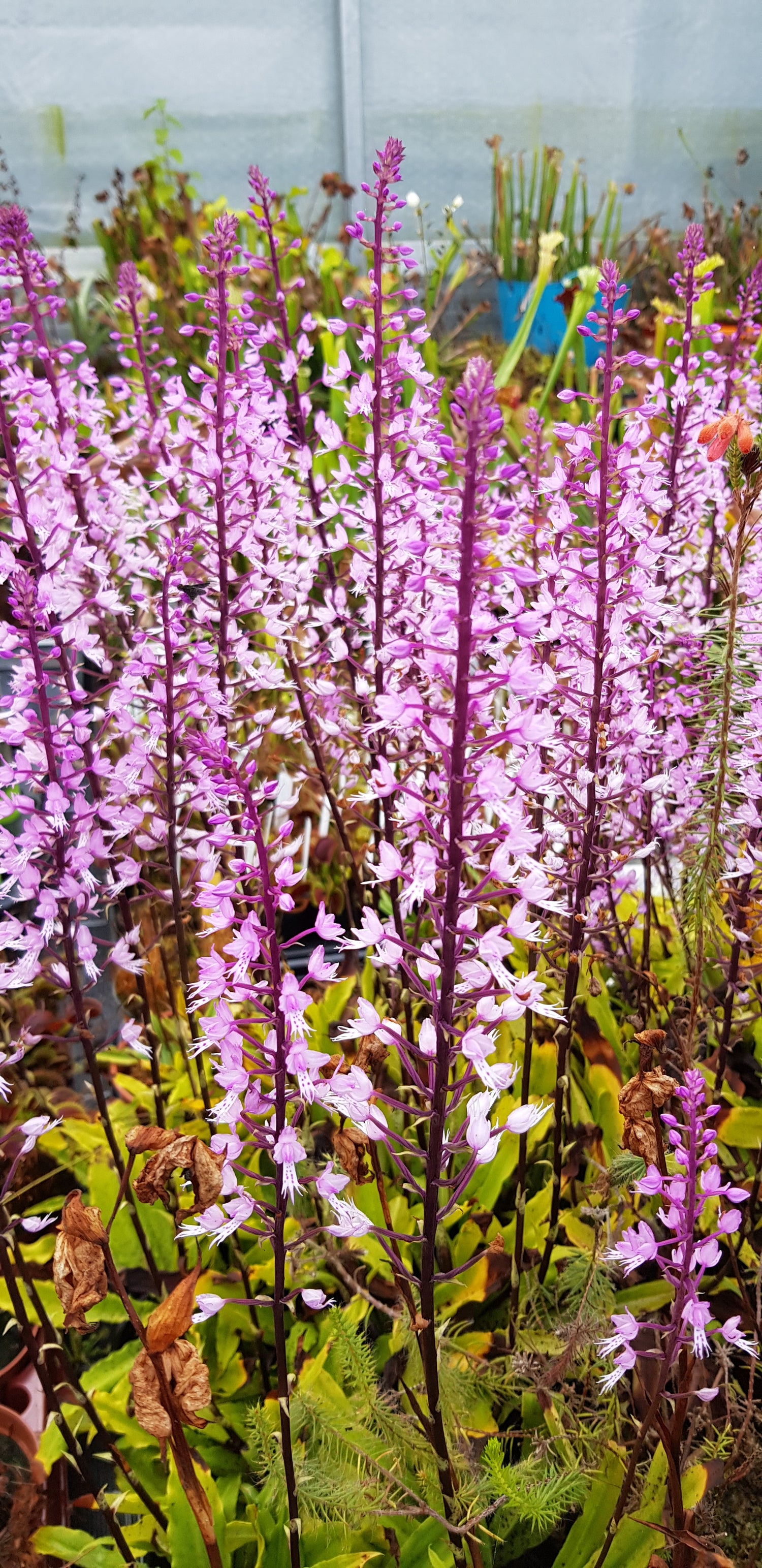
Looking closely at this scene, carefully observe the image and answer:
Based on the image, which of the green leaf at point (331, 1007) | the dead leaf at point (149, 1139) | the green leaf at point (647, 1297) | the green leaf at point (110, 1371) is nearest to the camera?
the dead leaf at point (149, 1139)

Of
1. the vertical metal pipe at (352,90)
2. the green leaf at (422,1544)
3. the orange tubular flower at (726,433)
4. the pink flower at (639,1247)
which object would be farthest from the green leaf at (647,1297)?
the vertical metal pipe at (352,90)

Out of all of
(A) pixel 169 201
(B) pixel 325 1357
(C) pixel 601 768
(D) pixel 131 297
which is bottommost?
(B) pixel 325 1357

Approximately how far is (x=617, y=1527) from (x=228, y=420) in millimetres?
1010

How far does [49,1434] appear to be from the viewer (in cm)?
114

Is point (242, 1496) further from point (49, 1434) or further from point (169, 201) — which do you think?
point (169, 201)

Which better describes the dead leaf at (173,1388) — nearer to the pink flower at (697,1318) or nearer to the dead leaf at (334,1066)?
the dead leaf at (334,1066)

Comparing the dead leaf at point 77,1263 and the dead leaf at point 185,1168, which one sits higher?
the dead leaf at point 185,1168

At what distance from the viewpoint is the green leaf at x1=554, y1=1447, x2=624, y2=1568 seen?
91 centimetres

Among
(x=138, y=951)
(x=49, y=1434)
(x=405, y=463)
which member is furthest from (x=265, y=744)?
(x=49, y=1434)

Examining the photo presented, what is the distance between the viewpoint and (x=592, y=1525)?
0.91 metres

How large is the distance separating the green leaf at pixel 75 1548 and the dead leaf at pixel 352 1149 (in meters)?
0.48

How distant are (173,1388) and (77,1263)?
100 millimetres

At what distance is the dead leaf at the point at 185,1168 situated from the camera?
2.39ft

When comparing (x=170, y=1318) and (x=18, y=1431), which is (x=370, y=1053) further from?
(x=18, y=1431)
